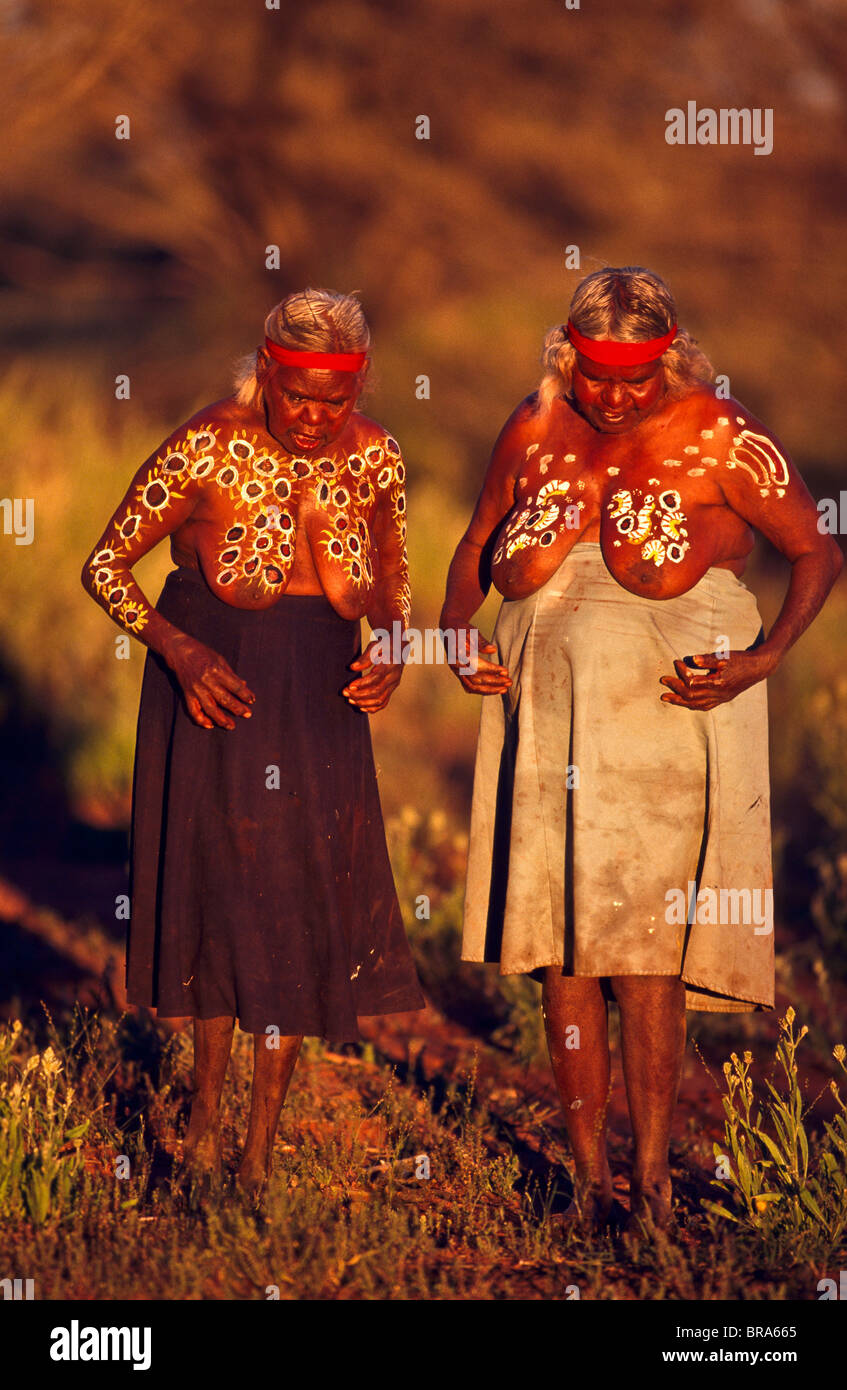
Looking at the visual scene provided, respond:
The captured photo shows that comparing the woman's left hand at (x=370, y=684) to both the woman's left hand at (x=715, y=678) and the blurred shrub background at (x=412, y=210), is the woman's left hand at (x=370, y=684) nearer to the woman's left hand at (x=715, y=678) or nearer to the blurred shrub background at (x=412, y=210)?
the woman's left hand at (x=715, y=678)

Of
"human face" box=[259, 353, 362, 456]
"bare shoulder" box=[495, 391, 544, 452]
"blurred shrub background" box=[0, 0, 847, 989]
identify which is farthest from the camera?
"blurred shrub background" box=[0, 0, 847, 989]

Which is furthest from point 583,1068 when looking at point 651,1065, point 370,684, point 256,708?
point 256,708

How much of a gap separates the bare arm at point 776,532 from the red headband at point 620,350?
0.95 feet

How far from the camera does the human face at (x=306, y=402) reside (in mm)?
3881

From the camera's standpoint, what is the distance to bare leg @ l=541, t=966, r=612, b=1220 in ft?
13.2

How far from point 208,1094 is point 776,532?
6.23 feet

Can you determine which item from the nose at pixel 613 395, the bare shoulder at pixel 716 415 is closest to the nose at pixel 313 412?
the nose at pixel 613 395

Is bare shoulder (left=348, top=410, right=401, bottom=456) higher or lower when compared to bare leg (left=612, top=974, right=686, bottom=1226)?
higher

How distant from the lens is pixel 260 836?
4.00m

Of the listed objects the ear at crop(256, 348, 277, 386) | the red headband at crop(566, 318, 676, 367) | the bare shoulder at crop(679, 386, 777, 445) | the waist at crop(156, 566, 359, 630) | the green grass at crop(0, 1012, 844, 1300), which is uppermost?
the ear at crop(256, 348, 277, 386)

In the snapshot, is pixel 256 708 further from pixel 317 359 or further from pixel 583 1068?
pixel 583 1068

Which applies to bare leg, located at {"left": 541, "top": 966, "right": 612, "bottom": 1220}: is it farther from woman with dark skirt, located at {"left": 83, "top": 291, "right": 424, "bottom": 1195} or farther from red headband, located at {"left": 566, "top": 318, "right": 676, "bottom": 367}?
red headband, located at {"left": 566, "top": 318, "right": 676, "bottom": 367}

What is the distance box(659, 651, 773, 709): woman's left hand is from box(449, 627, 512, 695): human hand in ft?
1.27

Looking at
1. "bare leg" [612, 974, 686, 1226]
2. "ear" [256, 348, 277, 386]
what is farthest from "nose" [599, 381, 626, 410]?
"bare leg" [612, 974, 686, 1226]
